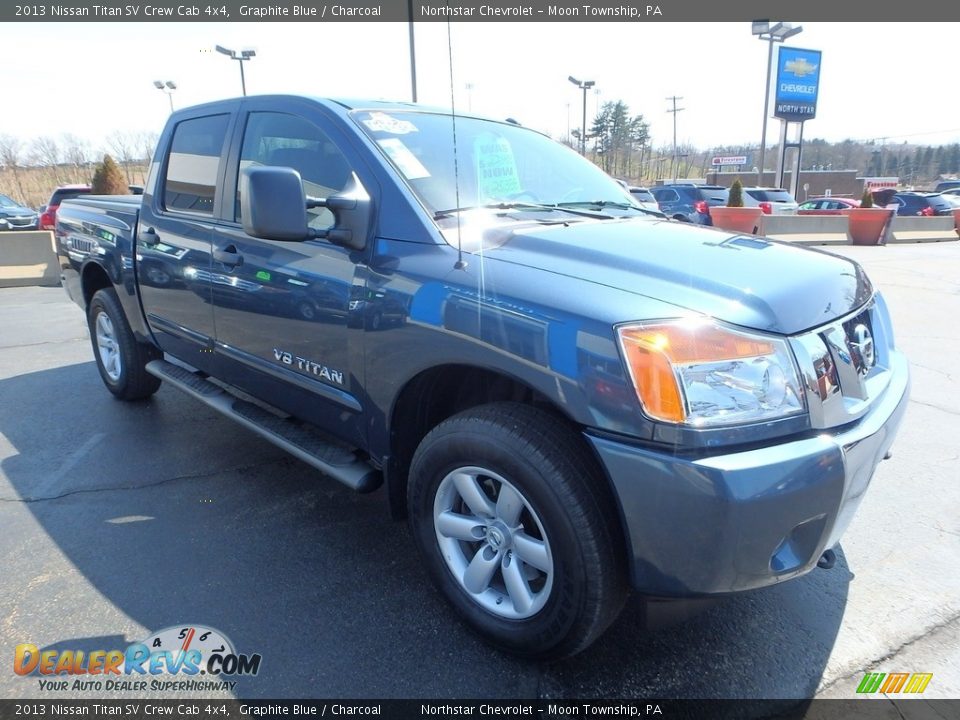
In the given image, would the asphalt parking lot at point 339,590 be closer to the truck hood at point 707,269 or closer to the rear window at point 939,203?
the truck hood at point 707,269

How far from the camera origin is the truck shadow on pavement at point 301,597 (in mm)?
2205

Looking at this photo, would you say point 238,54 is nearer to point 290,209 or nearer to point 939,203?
point 290,209

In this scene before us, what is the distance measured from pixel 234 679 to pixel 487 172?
2.25 metres

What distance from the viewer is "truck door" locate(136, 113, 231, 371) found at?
140 inches

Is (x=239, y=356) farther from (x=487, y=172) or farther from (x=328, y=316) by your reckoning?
(x=487, y=172)

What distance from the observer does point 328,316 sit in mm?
2705

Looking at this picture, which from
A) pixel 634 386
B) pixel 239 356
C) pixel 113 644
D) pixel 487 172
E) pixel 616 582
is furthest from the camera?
pixel 239 356

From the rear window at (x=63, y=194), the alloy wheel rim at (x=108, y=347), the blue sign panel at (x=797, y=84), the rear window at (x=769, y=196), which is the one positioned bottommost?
the alloy wheel rim at (x=108, y=347)

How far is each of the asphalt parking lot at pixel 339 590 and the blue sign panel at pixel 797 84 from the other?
30.3 metres

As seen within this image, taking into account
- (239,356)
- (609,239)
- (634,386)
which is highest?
(609,239)

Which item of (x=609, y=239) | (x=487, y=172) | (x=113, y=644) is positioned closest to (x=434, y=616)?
(x=113, y=644)

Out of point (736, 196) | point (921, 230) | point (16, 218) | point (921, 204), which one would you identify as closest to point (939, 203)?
point (921, 204)

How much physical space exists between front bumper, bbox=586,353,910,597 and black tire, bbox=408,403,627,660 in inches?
4.3

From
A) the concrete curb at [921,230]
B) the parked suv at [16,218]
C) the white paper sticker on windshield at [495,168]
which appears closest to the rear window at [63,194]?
the parked suv at [16,218]
